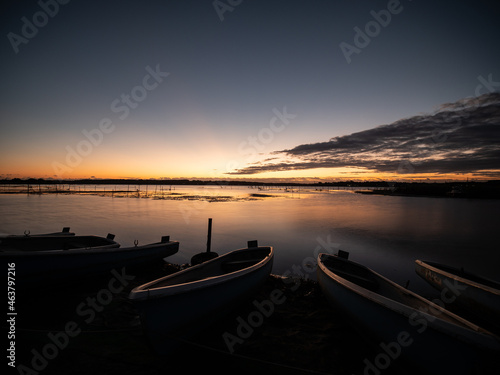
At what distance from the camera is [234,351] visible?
17.6 feet

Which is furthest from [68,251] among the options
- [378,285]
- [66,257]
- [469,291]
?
[469,291]

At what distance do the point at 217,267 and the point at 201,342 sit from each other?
307 cm

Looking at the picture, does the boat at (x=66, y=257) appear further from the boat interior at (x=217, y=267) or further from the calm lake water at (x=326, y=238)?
the boat interior at (x=217, y=267)

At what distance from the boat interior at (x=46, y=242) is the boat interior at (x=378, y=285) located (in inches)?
379

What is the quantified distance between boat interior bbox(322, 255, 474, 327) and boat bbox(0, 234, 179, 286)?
26.3 feet

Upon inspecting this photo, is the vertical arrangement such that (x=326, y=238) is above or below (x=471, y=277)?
below

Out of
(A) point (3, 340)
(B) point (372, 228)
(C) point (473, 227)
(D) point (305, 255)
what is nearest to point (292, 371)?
(A) point (3, 340)

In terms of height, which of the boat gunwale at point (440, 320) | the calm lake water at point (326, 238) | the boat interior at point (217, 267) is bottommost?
the calm lake water at point (326, 238)

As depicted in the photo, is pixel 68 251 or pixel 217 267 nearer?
pixel 68 251

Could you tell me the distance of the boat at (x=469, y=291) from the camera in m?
6.54

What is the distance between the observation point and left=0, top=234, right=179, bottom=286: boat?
7199mm

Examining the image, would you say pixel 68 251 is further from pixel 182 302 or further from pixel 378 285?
pixel 378 285

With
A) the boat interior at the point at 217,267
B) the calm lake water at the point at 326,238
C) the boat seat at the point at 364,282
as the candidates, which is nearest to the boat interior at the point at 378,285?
the boat seat at the point at 364,282

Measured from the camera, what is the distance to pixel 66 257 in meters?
7.92
